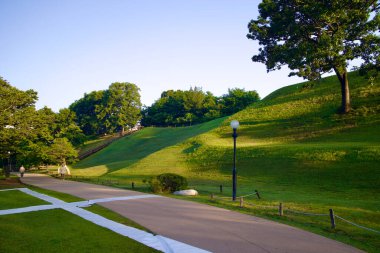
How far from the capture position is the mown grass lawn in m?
9.16

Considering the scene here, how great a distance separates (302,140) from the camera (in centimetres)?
4097

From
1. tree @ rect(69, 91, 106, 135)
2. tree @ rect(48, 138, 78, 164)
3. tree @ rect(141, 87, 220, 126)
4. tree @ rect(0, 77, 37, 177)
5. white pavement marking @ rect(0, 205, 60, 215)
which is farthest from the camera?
tree @ rect(69, 91, 106, 135)

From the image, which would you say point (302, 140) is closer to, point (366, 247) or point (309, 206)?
point (309, 206)

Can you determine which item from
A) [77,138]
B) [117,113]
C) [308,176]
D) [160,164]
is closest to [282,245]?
[308,176]

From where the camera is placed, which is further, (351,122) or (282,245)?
(351,122)

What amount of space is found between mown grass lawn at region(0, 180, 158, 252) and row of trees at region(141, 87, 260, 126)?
82.7 meters

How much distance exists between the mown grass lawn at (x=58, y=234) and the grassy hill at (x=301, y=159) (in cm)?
744

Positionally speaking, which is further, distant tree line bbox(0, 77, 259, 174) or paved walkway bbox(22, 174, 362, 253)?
distant tree line bbox(0, 77, 259, 174)

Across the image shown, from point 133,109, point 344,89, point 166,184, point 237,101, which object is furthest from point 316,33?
point 133,109

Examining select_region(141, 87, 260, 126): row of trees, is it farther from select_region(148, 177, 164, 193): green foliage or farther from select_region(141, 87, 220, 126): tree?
select_region(148, 177, 164, 193): green foliage

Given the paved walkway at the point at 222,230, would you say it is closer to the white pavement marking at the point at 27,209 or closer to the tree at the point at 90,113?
the white pavement marking at the point at 27,209

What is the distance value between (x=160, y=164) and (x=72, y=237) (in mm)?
30184

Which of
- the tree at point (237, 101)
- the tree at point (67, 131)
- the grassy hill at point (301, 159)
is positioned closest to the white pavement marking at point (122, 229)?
the grassy hill at point (301, 159)

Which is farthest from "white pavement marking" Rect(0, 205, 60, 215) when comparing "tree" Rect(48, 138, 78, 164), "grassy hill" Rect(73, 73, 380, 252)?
"tree" Rect(48, 138, 78, 164)
